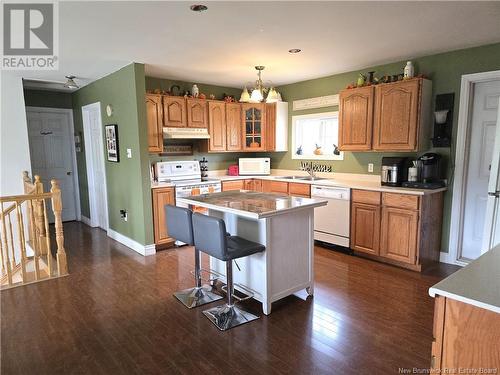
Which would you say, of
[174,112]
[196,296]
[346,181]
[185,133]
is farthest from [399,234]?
[174,112]

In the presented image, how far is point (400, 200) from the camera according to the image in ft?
12.0

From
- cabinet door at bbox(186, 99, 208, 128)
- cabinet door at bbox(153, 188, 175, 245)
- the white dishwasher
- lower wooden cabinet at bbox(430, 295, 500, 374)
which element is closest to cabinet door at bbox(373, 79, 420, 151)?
the white dishwasher

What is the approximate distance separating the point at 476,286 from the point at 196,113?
14.5 feet

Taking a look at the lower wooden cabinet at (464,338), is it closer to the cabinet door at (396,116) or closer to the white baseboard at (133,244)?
the cabinet door at (396,116)

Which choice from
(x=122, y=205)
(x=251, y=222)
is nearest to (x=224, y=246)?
(x=251, y=222)

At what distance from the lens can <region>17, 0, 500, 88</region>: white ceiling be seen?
245 centimetres

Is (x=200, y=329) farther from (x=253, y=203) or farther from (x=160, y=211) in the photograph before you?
(x=160, y=211)

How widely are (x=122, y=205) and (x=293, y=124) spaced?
3092mm

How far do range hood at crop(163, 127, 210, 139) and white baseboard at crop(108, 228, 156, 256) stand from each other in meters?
1.56

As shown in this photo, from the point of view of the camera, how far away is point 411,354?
7.16 ft

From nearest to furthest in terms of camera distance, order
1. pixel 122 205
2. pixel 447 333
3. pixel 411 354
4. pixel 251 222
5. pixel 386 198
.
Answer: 1. pixel 447 333
2. pixel 411 354
3. pixel 251 222
4. pixel 386 198
5. pixel 122 205

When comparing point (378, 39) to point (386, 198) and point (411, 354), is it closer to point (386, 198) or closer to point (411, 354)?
point (386, 198)

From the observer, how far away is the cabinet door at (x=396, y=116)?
3.71 m

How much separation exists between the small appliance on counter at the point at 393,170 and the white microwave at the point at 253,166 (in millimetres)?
2102
